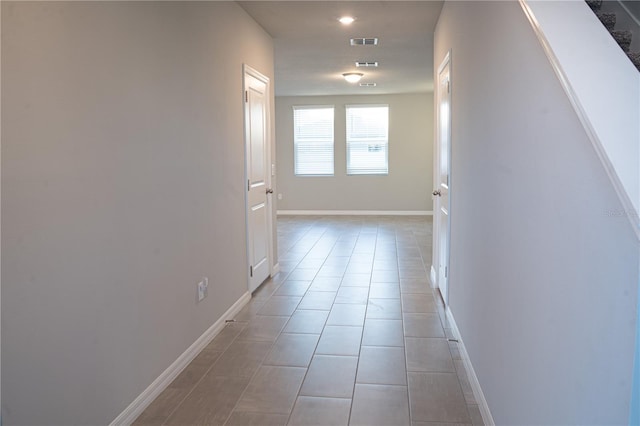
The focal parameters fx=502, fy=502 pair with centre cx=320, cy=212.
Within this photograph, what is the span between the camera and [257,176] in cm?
475

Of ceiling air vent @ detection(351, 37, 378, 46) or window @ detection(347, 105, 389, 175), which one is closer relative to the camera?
ceiling air vent @ detection(351, 37, 378, 46)

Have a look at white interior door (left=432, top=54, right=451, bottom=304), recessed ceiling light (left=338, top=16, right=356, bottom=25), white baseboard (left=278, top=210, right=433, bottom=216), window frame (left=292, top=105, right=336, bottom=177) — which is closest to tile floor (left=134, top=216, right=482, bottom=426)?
white interior door (left=432, top=54, right=451, bottom=304)

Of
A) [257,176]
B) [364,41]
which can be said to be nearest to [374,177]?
[364,41]

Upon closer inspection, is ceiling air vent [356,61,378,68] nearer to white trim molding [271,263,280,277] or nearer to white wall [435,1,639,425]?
white trim molding [271,263,280,277]

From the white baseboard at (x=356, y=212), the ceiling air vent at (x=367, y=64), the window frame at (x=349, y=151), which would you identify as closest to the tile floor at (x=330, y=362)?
the ceiling air vent at (x=367, y=64)

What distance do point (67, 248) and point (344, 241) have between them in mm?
5699

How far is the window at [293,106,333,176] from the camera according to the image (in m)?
10.5

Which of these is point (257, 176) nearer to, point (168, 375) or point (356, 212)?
point (168, 375)

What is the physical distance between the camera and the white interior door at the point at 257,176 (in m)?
4.44

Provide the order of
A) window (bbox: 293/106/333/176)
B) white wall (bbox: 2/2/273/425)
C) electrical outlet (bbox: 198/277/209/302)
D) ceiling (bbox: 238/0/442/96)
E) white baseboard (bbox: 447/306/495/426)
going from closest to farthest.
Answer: white wall (bbox: 2/2/273/425)
white baseboard (bbox: 447/306/495/426)
electrical outlet (bbox: 198/277/209/302)
ceiling (bbox: 238/0/442/96)
window (bbox: 293/106/333/176)

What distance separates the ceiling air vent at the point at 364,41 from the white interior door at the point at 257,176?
1.06 m

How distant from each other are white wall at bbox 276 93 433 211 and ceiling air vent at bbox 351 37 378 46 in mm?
4875

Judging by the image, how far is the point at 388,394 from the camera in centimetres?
262

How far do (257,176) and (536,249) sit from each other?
3485 mm
